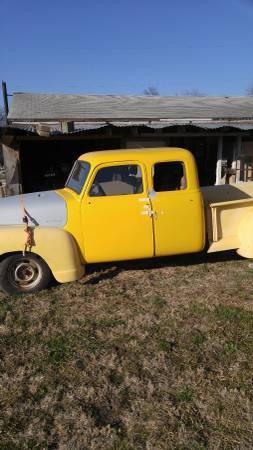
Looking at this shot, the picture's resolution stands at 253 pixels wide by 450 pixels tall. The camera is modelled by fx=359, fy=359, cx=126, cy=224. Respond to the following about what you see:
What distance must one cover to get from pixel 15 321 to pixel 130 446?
2180 millimetres

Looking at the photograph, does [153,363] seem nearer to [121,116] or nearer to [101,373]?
[101,373]

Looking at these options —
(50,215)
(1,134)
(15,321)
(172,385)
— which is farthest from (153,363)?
(1,134)

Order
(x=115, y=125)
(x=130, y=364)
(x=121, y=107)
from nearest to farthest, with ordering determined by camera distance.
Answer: (x=130, y=364) < (x=115, y=125) < (x=121, y=107)

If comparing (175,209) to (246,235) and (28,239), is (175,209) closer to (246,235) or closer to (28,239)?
(246,235)

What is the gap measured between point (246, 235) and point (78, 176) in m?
2.57

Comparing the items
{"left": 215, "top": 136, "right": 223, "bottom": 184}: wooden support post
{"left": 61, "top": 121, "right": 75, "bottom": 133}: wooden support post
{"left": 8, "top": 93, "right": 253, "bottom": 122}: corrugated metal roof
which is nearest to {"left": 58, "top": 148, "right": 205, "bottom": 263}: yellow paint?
{"left": 61, "top": 121, "right": 75, "bottom": 133}: wooden support post

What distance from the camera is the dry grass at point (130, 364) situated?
2600mm

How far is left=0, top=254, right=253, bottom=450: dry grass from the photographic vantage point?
8.53 ft

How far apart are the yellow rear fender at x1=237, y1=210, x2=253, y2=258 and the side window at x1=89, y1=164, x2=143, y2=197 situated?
1632 millimetres

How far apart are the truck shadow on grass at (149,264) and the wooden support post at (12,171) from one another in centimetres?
483

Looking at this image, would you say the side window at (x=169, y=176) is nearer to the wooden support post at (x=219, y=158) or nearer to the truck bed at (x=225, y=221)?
the truck bed at (x=225, y=221)

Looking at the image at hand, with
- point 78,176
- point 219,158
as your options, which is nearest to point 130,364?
point 78,176

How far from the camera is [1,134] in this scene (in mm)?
8906

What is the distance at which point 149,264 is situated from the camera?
19.1 ft
